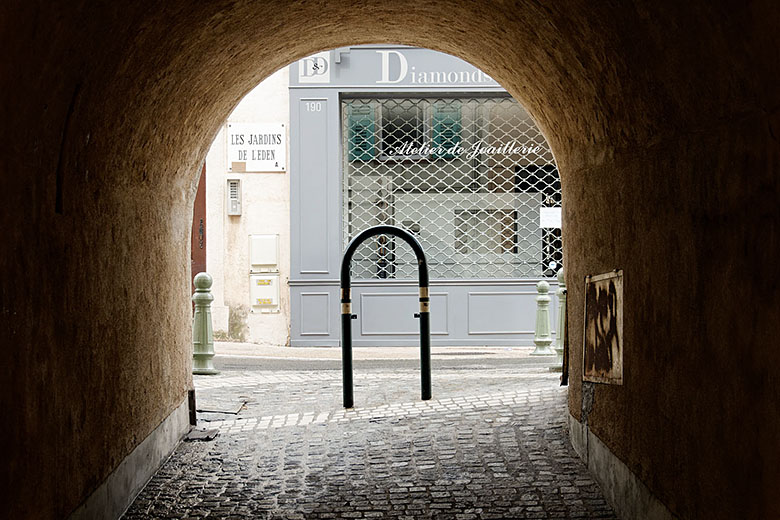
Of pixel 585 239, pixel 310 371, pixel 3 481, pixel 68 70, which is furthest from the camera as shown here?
pixel 310 371

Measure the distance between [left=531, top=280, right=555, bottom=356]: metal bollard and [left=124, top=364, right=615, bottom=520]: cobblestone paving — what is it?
7.41ft

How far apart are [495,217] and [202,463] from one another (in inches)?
348

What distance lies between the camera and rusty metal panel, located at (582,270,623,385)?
4715 millimetres

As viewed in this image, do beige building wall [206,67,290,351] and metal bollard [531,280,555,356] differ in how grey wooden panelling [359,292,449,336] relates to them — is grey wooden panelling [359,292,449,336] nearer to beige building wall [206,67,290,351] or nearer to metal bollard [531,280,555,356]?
beige building wall [206,67,290,351]

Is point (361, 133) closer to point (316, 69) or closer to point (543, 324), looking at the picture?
point (316, 69)

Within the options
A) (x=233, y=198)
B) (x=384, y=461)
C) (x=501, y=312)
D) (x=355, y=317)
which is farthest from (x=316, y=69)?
(x=384, y=461)

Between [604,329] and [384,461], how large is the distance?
66.2 inches

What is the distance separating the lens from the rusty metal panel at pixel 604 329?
4715 millimetres

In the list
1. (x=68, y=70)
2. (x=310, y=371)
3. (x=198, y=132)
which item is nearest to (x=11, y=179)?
(x=68, y=70)

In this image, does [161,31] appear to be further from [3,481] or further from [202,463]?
[202,463]

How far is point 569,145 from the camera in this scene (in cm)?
595

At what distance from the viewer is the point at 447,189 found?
46.1 ft

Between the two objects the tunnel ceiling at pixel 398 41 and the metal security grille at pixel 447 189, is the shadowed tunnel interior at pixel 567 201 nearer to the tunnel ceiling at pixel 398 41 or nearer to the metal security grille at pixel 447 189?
the tunnel ceiling at pixel 398 41

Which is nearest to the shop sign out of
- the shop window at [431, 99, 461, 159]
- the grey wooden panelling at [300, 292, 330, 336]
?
the grey wooden panelling at [300, 292, 330, 336]
